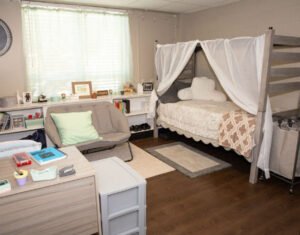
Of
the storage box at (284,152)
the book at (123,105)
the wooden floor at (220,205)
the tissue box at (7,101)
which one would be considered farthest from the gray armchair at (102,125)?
the storage box at (284,152)

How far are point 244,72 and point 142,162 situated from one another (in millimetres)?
1814

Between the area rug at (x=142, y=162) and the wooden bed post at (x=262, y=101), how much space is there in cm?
101

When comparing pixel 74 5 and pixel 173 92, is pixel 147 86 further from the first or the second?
pixel 74 5

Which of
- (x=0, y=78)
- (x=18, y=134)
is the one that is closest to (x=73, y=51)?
(x=0, y=78)

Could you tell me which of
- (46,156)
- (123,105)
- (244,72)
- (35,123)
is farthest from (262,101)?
(35,123)

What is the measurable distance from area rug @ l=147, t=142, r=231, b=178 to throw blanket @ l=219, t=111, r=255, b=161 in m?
0.39

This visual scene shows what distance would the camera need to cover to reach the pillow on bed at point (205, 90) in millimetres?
4168

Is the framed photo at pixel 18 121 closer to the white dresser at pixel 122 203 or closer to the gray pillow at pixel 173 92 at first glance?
the white dresser at pixel 122 203

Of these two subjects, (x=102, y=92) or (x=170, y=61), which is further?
(x=102, y=92)

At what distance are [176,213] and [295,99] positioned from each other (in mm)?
2302

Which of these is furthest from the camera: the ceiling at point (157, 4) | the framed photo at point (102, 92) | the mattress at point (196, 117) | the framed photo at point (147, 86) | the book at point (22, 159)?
the framed photo at point (147, 86)

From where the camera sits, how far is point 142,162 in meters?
3.50

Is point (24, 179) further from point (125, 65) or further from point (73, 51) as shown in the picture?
point (125, 65)

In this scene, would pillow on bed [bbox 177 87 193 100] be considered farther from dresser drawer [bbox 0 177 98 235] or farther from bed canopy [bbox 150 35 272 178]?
dresser drawer [bbox 0 177 98 235]
